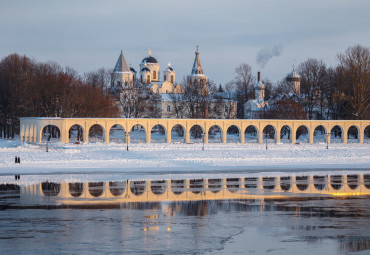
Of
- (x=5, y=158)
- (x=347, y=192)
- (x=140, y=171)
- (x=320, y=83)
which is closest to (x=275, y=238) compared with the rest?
(x=347, y=192)

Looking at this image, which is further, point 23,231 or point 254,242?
point 23,231

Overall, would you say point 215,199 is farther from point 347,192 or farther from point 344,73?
point 344,73

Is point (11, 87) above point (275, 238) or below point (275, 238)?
above

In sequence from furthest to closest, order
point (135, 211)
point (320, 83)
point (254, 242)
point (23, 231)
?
point (320, 83) < point (135, 211) < point (23, 231) < point (254, 242)

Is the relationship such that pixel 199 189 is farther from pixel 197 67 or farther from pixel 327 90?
pixel 197 67

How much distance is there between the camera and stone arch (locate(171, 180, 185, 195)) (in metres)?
34.0

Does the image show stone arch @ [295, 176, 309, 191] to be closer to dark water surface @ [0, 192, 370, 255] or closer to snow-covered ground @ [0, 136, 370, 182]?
snow-covered ground @ [0, 136, 370, 182]

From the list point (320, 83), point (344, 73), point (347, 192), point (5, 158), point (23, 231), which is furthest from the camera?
point (320, 83)

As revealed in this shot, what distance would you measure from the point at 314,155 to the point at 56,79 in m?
38.9

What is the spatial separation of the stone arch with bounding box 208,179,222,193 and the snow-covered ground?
5.80 meters

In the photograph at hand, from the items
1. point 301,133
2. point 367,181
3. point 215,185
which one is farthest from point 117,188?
point 301,133

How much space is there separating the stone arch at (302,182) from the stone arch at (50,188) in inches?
540

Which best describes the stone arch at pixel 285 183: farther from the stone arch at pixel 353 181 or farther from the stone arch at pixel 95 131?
the stone arch at pixel 95 131

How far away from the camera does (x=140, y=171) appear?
152 ft
